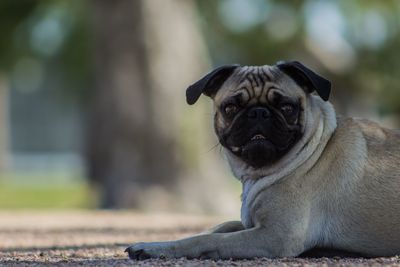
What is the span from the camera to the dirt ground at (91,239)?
19.5 feet

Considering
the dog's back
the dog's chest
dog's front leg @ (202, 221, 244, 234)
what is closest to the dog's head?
the dog's chest

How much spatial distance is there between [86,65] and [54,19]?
1932 millimetres

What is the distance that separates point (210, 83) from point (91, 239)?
263 cm

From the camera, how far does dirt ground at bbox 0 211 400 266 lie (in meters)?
5.95

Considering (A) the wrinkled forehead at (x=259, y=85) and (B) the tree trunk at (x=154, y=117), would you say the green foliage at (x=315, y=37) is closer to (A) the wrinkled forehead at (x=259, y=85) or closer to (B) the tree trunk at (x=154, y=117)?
(B) the tree trunk at (x=154, y=117)

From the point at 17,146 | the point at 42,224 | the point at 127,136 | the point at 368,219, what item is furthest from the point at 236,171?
the point at 17,146

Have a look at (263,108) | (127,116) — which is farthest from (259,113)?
(127,116)

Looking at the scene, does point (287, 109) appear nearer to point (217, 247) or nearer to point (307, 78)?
point (307, 78)

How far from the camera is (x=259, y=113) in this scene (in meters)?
6.38

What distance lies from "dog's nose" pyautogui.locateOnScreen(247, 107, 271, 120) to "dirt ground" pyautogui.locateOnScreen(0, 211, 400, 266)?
1055 millimetres

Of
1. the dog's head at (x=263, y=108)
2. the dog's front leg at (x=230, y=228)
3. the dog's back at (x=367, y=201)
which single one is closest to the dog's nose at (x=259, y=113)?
the dog's head at (x=263, y=108)

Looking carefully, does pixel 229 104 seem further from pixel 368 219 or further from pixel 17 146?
pixel 17 146

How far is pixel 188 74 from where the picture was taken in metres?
16.0

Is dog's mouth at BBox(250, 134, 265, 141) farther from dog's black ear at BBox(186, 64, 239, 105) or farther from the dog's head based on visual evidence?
dog's black ear at BBox(186, 64, 239, 105)
